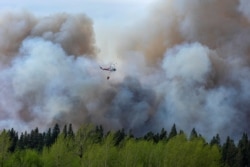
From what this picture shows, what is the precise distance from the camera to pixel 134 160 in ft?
185

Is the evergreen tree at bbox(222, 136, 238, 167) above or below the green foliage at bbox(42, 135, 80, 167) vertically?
above

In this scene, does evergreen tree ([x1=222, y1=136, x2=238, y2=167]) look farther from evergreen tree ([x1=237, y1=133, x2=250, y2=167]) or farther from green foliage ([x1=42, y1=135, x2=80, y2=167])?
green foliage ([x1=42, y1=135, x2=80, y2=167])

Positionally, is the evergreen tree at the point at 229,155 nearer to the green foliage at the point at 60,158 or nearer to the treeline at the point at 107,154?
the treeline at the point at 107,154

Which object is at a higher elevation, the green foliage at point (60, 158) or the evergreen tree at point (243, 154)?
the evergreen tree at point (243, 154)

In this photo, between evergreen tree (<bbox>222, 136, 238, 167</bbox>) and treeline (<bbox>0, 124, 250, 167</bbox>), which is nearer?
treeline (<bbox>0, 124, 250, 167</bbox>)

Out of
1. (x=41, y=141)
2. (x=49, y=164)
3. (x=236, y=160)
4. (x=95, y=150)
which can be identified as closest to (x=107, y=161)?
(x=95, y=150)

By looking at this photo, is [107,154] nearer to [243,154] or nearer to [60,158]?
[60,158]

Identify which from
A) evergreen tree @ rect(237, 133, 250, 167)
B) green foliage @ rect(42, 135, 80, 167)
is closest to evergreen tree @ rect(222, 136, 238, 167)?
evergreen tree @ rect(237, 133, 250, 167)

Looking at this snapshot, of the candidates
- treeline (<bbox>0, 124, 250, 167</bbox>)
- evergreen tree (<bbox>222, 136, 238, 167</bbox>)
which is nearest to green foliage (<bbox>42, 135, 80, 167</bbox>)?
treeline (<bbox>0, 124, 250, 167</bbox>)

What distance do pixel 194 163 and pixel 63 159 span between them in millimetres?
14084

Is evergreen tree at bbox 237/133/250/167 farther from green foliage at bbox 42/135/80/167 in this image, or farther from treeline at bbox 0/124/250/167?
green foliage at bbox 42/135/80/167

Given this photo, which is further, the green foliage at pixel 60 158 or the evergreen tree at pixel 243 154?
the evergreen tree at pixel 243 154

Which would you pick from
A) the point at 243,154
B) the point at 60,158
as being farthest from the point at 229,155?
the point at 60,158

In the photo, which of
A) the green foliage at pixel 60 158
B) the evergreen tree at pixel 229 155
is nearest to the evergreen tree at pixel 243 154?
the evergreen tree at pixel 229 155
